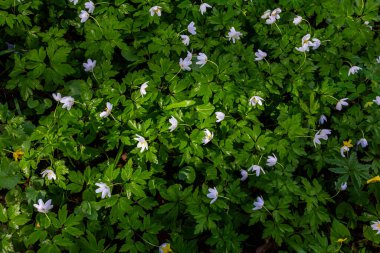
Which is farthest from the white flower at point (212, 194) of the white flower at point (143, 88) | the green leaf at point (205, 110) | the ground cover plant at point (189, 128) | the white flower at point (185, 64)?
the white flower at point (185, 64)

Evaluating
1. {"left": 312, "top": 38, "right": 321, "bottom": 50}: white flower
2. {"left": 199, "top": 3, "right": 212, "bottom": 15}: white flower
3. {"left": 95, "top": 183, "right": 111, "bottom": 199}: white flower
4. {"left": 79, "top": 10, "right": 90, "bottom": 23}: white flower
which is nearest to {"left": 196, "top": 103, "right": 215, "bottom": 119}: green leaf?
{"left": 95, "top": 183, "right": 111, "bottom": 199}: white flower

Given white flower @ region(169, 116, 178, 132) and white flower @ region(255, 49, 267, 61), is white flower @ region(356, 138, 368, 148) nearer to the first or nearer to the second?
white flower @ region(255, 49, 267, 61)

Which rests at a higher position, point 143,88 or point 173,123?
point 143,88

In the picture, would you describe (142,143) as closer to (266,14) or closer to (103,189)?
(103,189)

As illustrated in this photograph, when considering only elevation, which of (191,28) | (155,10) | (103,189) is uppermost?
(155,10)

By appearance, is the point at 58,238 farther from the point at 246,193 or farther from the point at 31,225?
the point at 246,193

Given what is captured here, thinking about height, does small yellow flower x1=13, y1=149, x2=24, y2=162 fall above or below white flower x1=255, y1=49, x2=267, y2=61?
below

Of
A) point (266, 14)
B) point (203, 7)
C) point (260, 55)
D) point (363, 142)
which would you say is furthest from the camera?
point (266, 14)

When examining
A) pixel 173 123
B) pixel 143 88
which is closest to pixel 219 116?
pixel 173 123

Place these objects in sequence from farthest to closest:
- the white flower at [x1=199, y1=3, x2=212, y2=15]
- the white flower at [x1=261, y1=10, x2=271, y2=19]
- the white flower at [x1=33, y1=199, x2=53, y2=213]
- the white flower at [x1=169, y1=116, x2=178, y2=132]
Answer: the white flower at [x1=261, y1=10, x2=271, y2=19] < the white flower at [x1=199, y1=3, x2=212, y2=15] < the white flower at [x1=169, y1=116, x2=178, y2=132] < the white flower at [x1=33, y1=199, x2=53, y2=213]
